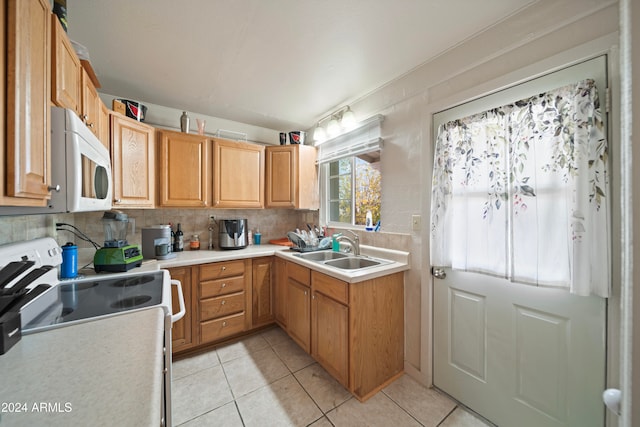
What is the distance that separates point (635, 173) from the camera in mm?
Result: 341

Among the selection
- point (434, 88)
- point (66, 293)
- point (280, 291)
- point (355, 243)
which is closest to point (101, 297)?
point (66, 293)

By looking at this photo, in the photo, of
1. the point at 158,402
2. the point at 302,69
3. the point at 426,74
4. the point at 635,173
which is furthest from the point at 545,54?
the point at 158,402

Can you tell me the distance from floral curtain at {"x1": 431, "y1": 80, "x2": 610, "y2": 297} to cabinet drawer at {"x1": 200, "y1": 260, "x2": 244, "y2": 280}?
5.66 ft

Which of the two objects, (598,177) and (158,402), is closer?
(158,402)

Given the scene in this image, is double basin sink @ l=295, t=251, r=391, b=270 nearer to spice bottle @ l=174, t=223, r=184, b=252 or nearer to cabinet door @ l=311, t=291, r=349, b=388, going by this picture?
cabinet door @ l=311, t=291, r=349, b=388

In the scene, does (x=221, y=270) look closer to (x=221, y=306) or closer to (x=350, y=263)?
(x=221, y=306)

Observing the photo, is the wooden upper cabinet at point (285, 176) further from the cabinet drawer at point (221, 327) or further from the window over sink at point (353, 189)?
the cabinet drawer at point (221, 327)

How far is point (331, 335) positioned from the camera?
1701 millimetres

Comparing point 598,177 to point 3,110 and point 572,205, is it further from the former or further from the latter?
point 3,110

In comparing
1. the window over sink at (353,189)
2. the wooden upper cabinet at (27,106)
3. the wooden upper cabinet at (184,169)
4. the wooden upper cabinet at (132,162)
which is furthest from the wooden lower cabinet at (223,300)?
the wooden upper cabinet at (27,106)

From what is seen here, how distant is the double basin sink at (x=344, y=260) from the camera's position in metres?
1.98

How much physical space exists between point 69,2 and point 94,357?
1733mm

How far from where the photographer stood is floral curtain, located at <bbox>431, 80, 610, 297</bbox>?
1.03 metres

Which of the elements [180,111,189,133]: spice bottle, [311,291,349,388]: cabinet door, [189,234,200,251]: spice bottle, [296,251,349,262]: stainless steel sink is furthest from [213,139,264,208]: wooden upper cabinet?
[311,291,349,388]: cabinet door
